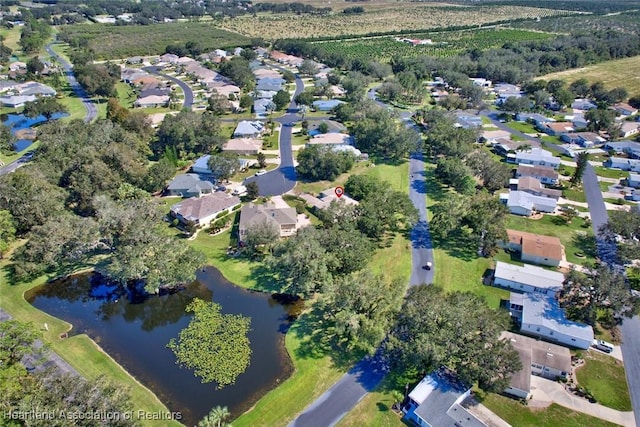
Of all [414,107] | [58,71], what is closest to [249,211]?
[414,107]

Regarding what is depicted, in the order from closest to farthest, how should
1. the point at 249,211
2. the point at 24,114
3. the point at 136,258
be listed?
the point at 136,258 < the point at 249,211 < the point at 24,114

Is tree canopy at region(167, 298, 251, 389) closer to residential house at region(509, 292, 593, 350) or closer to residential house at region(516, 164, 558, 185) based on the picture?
residential house at region(509, 292, 593, 350)

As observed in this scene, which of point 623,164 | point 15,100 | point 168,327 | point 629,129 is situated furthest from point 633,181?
point 15,100

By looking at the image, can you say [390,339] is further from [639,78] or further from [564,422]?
[639,78]

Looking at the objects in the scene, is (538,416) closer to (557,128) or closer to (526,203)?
(526,203)

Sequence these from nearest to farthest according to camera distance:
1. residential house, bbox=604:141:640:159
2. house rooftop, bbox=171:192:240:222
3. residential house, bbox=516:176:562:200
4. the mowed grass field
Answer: house rooftop, bbox=171:192:240:222
residential house, bbox=516:176:562:200
residential house, bbox=604:141:640:159
the mowed grass field

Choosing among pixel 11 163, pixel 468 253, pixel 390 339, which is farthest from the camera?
pixel 11 163

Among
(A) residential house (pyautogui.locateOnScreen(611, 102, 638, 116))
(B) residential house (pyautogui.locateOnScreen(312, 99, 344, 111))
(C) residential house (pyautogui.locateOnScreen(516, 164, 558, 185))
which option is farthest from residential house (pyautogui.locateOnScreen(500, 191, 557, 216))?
(A) residential house (pyautogui.locateOnScreen(611, 102, 638, 116))
